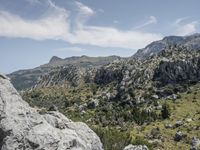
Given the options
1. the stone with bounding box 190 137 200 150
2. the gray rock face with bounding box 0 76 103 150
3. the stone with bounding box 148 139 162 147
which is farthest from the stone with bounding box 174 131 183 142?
the gray rock face with bounding box 0 76 103 150

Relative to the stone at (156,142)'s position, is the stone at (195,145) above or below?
above

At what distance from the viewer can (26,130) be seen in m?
33.5

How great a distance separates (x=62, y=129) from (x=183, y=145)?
14614 cm

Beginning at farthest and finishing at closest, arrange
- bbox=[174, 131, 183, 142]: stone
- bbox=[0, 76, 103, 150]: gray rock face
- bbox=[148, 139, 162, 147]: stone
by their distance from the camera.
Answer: bbox=[174, 131, 183, 142]: stone → bbox=[148, 139, 162, 147]: stone → bbox=[0, 76, 103, 150]: gray rock face

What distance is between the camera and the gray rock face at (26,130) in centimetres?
3241

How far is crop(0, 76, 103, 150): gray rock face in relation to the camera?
3241 cm

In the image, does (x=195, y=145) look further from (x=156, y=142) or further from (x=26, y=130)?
(x=26, y=130)

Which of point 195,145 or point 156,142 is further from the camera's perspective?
point 156,142

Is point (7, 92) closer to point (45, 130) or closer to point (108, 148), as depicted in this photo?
point (45, 130)

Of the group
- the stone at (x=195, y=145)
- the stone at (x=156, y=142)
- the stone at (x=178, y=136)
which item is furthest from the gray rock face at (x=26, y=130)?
the stone at (x=178, y=136)

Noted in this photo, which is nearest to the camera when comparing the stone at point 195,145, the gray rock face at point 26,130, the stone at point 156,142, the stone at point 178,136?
the gray rock face at point 26,130

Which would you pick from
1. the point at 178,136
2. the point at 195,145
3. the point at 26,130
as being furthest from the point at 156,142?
the point at 26,130

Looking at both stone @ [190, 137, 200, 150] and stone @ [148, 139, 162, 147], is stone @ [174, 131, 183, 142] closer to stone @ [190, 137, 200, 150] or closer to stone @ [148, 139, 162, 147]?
stone @ [148, 139, 162, 147]

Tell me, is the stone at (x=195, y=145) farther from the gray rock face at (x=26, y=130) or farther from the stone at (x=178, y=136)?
the gray rock face at (x=26, y=130)
